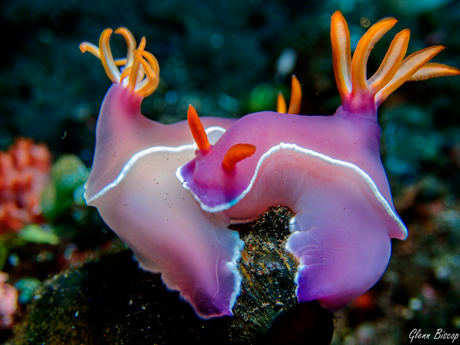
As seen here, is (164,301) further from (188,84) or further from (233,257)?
(188,84)

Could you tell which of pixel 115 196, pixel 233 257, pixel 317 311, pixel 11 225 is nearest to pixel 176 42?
pixel 11 225

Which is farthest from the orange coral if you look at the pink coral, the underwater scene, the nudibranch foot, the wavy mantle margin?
the nudibranch foot

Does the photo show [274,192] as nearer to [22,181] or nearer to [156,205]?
[156,205]
